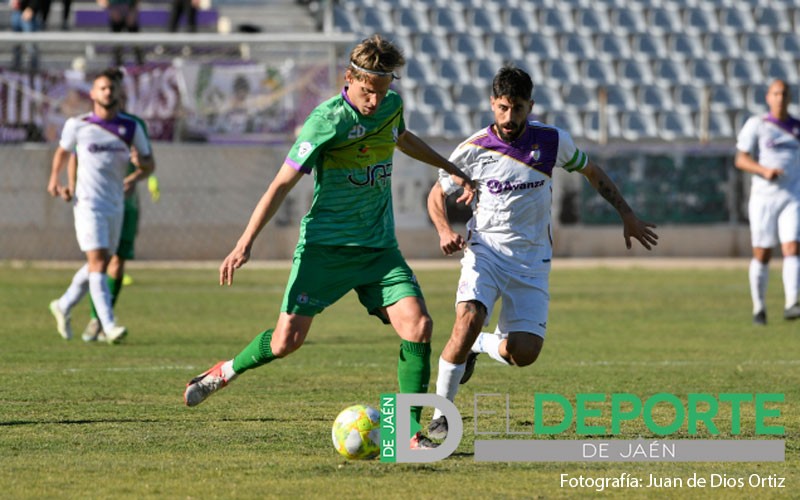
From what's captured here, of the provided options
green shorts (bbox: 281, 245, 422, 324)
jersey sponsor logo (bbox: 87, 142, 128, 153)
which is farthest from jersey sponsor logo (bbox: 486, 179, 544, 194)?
jersey sponsor logo (bbox: 87, 142, 128, 153)

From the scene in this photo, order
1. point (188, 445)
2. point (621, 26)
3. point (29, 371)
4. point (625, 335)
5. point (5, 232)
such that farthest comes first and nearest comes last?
point (621, 26) < point (5, 232) < point (625, 335) < point (29, 371) < point (188, 445)

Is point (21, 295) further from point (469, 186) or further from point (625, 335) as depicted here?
point (469, 186)

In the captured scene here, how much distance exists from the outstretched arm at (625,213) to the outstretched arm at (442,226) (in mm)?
823

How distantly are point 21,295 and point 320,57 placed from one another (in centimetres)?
757

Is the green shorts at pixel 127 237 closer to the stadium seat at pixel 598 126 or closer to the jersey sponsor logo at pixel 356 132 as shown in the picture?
the jersey sponsor logo at pixel 356 132

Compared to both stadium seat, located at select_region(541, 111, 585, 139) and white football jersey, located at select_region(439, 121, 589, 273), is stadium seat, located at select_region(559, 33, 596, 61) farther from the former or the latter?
white football jersey, located at select_region(439, 121, 589, 273)

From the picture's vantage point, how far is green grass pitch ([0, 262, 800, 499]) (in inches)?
240

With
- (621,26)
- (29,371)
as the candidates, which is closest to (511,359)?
(29,371)

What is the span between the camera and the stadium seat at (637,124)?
88.4 feet

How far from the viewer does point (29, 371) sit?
403 inches

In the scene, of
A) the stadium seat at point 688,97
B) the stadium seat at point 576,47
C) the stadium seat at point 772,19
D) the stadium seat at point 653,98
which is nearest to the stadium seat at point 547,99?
the stadium seat at point 576,47

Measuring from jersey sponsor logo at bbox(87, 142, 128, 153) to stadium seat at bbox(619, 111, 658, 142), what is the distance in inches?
629

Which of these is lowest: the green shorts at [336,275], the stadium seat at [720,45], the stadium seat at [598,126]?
the green shorts at [336,275]

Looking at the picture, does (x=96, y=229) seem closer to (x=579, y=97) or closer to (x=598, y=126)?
(x=598, y=126)
